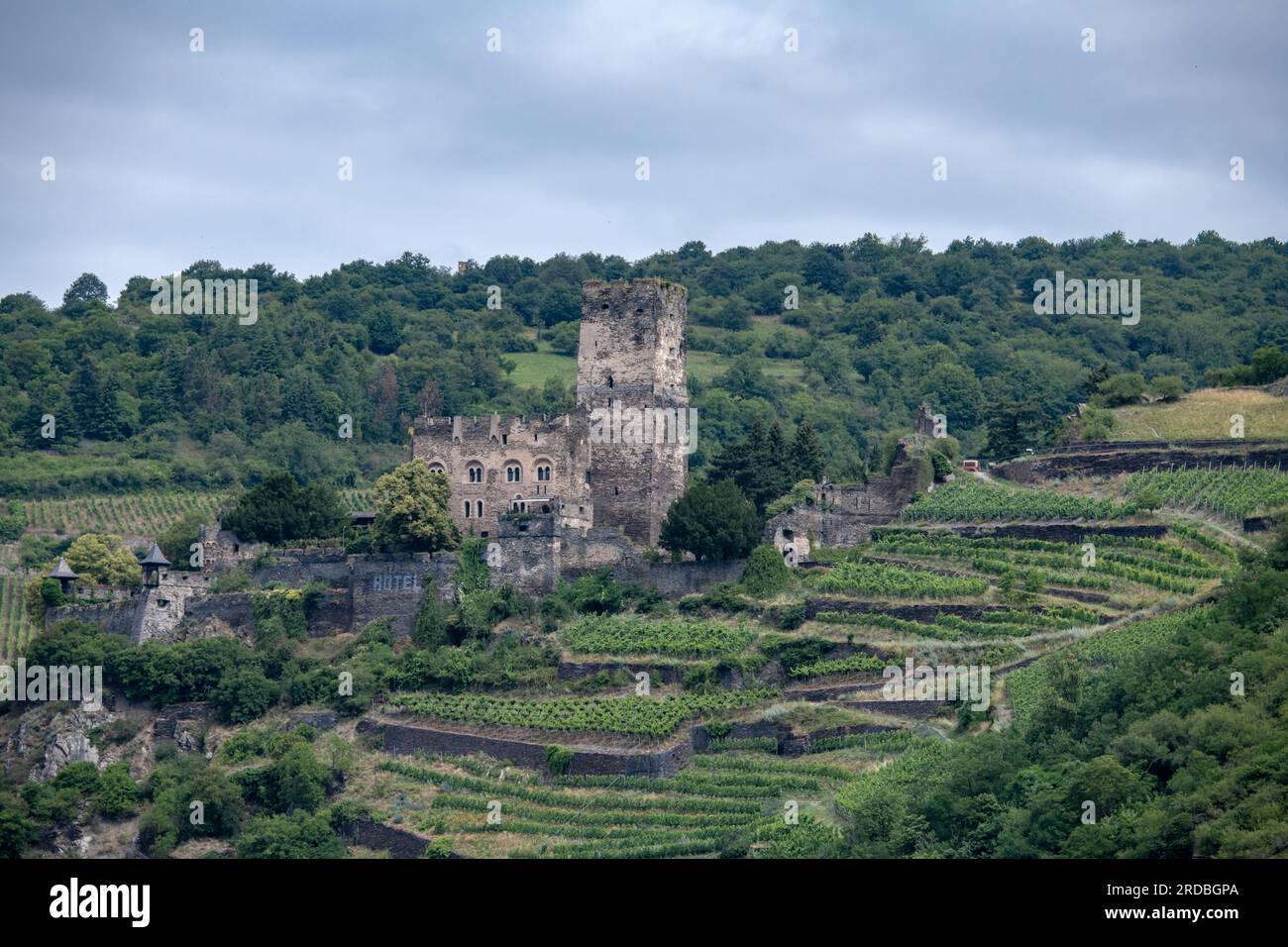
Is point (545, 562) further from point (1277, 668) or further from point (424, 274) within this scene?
point (424, 274)

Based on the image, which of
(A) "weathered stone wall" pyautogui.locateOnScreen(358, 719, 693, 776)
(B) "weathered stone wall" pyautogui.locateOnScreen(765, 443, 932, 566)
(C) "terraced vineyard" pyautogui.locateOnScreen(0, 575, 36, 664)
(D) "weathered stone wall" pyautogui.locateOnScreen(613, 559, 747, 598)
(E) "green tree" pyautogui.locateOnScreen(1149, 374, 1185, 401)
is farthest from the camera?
(C) "terraced vineyard" pyautogui.locateOnScreen(0, 575, 36, 664)

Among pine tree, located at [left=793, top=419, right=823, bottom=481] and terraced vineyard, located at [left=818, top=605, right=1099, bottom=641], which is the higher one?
pine tree, located at [left=793, top=419, right=823, bottom=481]

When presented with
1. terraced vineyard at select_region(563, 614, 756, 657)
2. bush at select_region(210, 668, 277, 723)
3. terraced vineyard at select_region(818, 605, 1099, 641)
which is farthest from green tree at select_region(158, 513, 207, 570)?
terraced vineyard at select_region(818, 605, 1099, 641)

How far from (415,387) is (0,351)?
1689 cm

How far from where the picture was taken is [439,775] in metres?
49.2

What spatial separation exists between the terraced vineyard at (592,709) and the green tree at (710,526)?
6.39 m

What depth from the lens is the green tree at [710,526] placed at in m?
55.7

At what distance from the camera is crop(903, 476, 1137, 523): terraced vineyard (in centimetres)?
5525

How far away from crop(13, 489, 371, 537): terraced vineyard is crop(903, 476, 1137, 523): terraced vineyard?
23390mm

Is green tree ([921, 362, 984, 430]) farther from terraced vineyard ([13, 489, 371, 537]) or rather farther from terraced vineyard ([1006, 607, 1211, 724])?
terraced vineyard ([1006, 607, 1211, 724])

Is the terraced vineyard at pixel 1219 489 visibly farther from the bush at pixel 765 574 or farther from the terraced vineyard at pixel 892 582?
the bush at pixel 765 574

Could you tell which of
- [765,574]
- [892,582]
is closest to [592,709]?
[765,574]

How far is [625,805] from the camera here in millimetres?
46031
